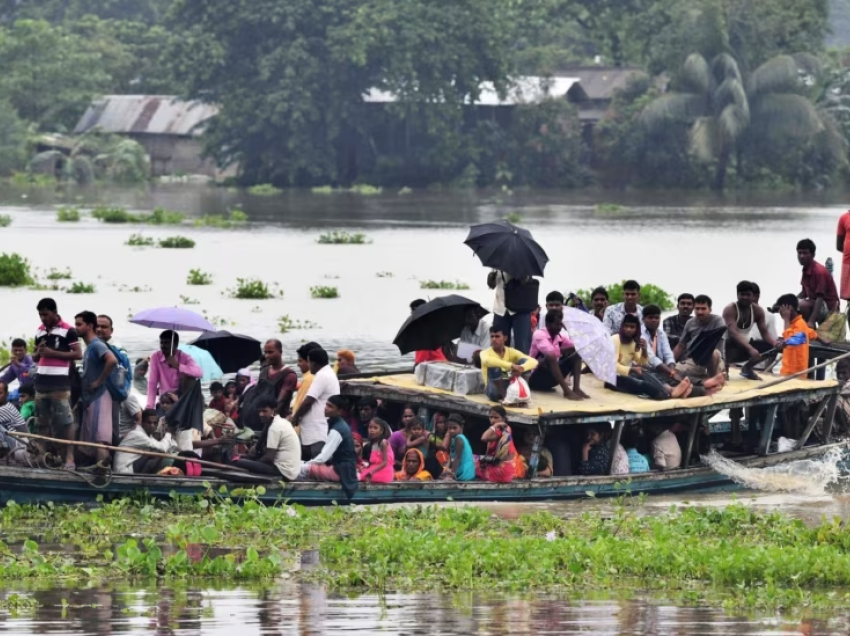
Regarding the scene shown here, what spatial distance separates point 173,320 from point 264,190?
2040 inches

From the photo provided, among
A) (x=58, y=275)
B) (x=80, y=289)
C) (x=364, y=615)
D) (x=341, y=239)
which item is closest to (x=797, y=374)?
(x=364, y=615)

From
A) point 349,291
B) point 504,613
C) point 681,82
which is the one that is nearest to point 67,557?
point 504,613

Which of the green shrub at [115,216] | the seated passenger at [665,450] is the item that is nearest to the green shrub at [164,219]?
the green shrub at [115,216]

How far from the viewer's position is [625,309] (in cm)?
1419

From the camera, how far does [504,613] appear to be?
8.94m

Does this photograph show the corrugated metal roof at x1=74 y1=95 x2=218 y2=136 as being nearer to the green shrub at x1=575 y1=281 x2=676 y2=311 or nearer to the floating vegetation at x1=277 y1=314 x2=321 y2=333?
the floating vegetation at x1=277 y1=314 x2=321 y2=333

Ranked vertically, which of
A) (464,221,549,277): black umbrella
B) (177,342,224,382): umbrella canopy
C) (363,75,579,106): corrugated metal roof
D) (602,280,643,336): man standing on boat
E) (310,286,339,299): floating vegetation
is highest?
(363,75,579,106): corrugated metal roof

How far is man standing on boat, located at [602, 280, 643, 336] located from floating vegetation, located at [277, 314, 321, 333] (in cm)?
956

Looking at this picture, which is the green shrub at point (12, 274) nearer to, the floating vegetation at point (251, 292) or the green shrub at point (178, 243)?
the floating vegetation at point (251, 292)

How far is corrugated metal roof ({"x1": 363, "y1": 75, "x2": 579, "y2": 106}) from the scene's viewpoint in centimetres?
6769

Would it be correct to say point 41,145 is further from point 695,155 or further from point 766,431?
point 766,431

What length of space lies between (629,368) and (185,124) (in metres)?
60.9

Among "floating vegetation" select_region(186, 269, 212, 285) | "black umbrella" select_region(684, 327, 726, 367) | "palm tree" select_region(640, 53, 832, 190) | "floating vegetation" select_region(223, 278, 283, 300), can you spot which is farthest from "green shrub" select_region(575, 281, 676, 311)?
"palm tree" select_region(640, 53, 832, 190)

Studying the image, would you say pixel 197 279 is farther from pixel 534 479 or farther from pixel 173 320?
pixel 534 479
